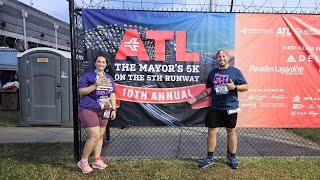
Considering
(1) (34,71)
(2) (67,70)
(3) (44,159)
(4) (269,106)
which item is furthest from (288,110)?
(1) (34,71)

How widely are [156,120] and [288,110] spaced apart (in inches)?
82.1

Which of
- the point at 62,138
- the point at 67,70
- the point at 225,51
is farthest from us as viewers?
the point at 67,70

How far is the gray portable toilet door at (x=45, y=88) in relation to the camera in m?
10.7

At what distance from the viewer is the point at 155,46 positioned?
654 cm

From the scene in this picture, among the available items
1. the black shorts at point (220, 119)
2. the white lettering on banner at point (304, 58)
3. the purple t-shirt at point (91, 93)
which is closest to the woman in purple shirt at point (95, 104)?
the purple t-shirt at point (91, 93)

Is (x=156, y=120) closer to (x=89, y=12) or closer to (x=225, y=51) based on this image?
(x=225, y=51)

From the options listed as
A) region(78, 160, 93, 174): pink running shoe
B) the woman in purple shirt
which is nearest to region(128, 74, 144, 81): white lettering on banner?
the woman in purple shirt

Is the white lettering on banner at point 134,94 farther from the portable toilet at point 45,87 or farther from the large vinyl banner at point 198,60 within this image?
the portable toilet at point 45,87

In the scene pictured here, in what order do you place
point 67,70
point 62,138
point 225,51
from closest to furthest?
point 225,51
point 62,138
point 67,70

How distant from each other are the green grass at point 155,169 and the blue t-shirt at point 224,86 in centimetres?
95

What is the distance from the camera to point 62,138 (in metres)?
8.67

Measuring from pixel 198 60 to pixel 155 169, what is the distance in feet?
5.88

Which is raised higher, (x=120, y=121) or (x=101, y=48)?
Result: (x=101, y=48)

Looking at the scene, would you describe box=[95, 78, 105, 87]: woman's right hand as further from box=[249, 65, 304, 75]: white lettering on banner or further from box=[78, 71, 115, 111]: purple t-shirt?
box=[249, 65, 304, 75]: white lettering on banner
